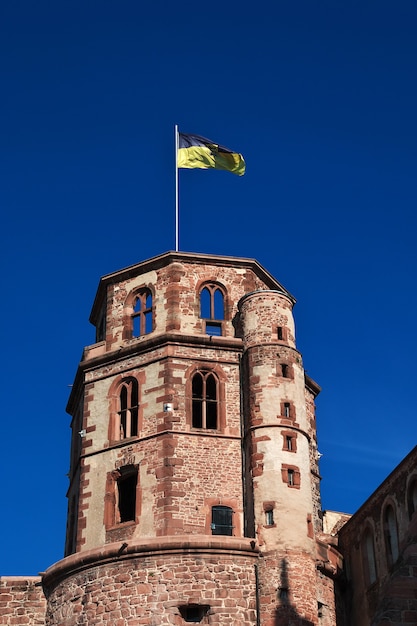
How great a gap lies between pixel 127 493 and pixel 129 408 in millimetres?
3414

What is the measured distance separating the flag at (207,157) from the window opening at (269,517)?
1679 cm

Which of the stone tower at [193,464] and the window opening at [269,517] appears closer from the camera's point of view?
the stone tower at [193,464]

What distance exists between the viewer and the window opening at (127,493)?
3678 centimetres

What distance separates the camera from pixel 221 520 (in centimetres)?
3531

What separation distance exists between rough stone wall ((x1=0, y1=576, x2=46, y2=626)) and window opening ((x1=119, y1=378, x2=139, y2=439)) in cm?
665

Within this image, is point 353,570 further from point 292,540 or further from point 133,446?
point 133,446

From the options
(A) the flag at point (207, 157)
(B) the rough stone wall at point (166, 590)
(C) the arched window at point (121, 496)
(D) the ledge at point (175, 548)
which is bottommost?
(B) the rough stone wall at point (166, 590)

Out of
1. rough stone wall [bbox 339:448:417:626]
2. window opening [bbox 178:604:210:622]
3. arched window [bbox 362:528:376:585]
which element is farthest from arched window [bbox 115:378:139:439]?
arched window [bbox 362:528:376:585]

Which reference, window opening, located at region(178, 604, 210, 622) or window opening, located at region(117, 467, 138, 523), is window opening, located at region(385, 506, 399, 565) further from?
window opening, located at region(117, 467, 138, 523)

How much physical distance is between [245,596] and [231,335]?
1156 cm

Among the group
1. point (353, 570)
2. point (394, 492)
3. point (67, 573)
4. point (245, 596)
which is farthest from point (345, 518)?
point (67, 573)

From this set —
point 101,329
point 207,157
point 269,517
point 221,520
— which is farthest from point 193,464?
point 207,157

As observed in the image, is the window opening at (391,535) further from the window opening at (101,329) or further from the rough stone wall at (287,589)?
the window opening at (101,329)

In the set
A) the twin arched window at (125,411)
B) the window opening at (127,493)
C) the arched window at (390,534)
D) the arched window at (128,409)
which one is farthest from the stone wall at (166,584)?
the arched window at (128,409)
